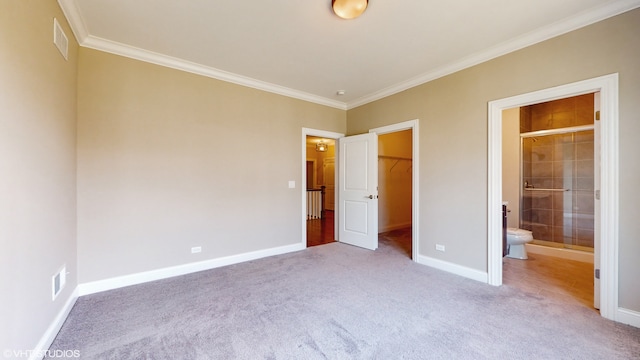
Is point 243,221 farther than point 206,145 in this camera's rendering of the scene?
Yes

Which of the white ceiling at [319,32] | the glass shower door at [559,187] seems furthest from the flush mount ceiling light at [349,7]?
the glass shower door at [559,187]

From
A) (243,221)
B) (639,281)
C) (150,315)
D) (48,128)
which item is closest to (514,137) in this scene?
(639,281)

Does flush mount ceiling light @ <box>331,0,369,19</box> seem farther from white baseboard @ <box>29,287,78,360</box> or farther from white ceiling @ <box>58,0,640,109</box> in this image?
white baseboard @ <box>29,287,78,360</box>

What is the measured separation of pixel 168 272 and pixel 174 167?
1.28 meters

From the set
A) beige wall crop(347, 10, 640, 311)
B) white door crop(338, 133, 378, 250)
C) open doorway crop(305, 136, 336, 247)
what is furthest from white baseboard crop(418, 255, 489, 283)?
open doorway crop(305, 136, 336, 247)

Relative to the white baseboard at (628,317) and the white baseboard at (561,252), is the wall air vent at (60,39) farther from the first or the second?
the white baseboard at (561,252)

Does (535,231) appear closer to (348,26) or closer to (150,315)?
(348,26)

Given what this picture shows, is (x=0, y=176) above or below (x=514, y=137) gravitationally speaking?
below

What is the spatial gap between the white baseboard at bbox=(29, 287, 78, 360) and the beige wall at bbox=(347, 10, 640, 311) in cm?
379

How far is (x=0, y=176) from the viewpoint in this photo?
4.05 feet

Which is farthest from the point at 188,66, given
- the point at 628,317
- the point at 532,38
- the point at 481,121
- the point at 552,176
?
the point at 552,176

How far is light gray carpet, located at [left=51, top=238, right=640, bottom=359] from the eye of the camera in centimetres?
168

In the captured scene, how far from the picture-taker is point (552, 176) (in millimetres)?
4438

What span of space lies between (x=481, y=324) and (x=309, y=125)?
11.4 feet
